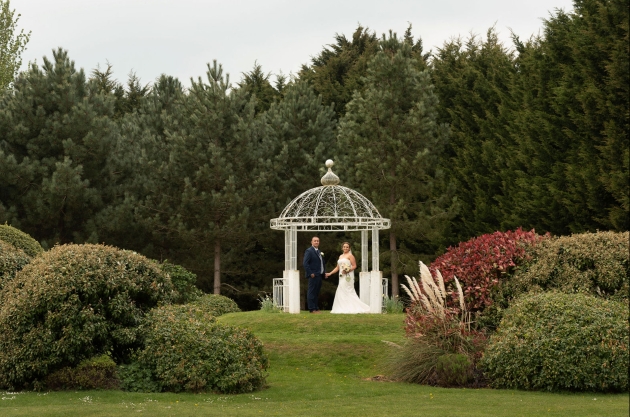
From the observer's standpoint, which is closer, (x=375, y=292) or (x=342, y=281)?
(x=342, y=281)

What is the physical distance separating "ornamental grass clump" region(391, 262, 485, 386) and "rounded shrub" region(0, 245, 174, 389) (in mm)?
3997

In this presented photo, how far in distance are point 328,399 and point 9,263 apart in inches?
239

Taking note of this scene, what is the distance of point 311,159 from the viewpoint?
26000mm

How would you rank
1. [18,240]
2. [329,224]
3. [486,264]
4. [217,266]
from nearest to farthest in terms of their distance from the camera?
[486,264] < [18,240] < [329,224] < [217,266]

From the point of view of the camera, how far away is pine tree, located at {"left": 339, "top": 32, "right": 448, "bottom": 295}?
76.9 feet

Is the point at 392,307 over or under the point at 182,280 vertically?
under

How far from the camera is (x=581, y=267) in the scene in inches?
501

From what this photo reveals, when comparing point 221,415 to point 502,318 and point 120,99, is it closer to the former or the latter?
point 502,318

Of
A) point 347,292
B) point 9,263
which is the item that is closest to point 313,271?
point 347,292

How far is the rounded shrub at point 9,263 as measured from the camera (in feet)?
44.5

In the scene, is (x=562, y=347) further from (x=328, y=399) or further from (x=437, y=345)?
(x=328, y=399)

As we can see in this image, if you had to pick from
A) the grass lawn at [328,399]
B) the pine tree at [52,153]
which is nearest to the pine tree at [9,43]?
the pine tree at [52,153]

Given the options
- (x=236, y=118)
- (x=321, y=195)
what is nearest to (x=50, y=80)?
(x=236, y=118)

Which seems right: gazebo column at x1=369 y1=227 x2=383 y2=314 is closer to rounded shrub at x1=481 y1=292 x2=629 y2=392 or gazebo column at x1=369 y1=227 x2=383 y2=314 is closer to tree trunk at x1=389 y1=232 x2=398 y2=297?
tree trunk at x1=389 y1=232 x2=398 y2=297
